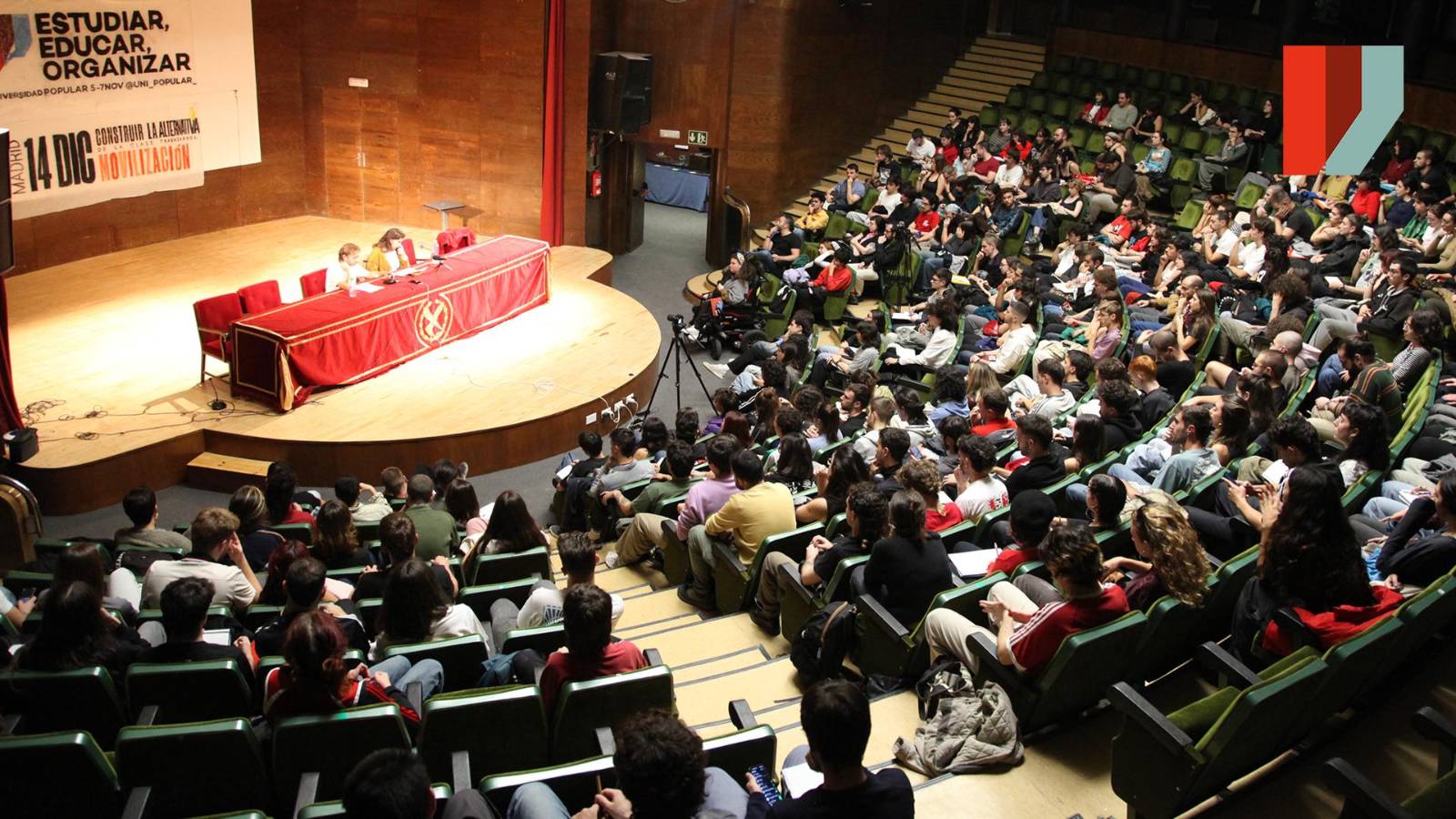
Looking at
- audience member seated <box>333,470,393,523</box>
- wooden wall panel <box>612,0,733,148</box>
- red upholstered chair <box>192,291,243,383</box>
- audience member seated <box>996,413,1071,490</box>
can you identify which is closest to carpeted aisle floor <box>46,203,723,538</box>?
red upholstered chair <box>192,291,243,383</box>

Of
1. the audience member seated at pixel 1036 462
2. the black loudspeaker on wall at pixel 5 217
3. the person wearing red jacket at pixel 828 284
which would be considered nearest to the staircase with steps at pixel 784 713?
the audience member seated at pixel 1036 462

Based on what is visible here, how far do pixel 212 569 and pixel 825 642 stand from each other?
8.29ft

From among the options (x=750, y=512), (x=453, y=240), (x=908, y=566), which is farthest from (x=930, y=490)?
(x=453, y=240)

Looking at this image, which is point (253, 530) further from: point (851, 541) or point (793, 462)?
point (851, 541)

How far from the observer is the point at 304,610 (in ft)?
12.6

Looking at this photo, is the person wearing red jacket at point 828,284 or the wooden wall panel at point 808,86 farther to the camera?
the wooden wall panel at point 808,86

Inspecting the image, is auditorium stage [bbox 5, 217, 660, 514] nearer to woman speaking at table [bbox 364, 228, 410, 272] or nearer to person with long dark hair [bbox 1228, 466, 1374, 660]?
woman speaking at table [bbox 364, 228, 410, 272]

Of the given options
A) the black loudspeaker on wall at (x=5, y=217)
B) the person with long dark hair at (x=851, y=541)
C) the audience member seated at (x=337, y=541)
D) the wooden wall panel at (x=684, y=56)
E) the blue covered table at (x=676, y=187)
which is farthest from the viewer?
the blue covered table at (x=676, y=187)

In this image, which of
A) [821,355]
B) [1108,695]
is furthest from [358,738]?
[821,355]

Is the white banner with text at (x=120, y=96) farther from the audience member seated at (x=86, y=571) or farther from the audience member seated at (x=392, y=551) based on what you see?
the audience member seated at (x=392, y=551)

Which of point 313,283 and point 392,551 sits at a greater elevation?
point 392,551

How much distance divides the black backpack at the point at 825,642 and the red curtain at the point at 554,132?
377 inches

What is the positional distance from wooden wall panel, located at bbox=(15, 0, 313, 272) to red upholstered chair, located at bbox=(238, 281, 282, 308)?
3.41 m

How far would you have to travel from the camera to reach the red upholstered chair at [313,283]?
890cm
